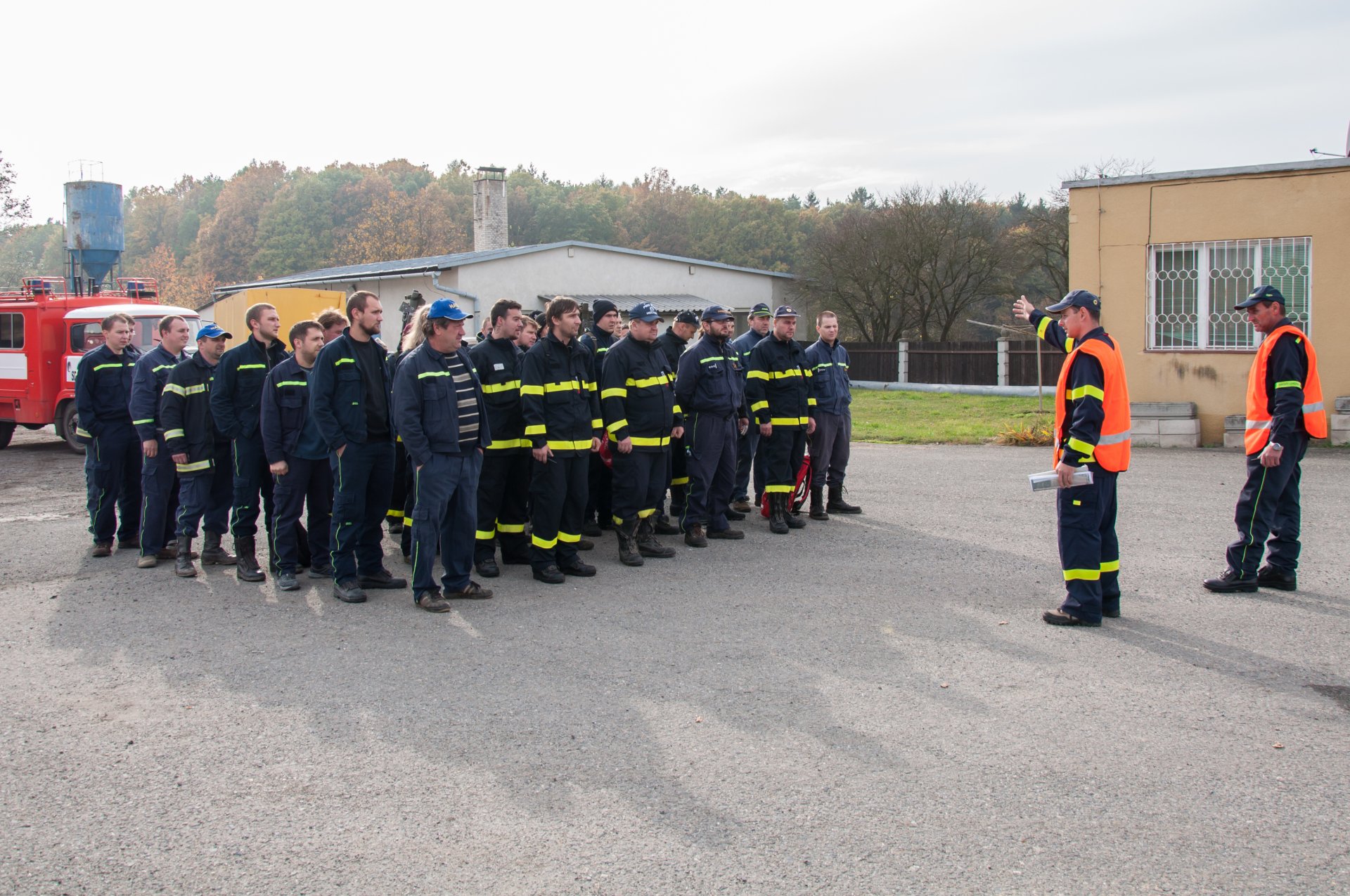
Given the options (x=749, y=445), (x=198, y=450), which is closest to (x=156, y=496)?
(x=198, y=450)

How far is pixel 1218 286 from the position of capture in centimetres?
1517

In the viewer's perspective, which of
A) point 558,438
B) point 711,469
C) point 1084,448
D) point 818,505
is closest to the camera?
point 1084,448

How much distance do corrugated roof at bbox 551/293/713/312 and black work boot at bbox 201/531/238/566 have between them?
25477 mm

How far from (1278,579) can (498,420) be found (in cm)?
575

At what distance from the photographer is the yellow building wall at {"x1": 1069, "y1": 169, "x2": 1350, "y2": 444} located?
47.4 feet

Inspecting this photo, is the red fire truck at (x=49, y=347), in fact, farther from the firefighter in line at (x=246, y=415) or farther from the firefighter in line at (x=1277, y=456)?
the firefighter in line at (x=1277, y=456)

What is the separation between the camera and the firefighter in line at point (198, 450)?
317 inches

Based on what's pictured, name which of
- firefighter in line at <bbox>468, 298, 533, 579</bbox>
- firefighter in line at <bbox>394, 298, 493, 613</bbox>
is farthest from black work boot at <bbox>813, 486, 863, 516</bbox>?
firefighter in line at <bbox>394, 298, 493, 613</bbox>

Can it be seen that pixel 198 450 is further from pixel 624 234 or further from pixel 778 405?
pixel 624 234

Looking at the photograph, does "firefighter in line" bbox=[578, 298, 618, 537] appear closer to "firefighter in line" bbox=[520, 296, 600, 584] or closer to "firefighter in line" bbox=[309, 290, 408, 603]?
"firefighter in line" bbox=[520, 296, 600, 584]

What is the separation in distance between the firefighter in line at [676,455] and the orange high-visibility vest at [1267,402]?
4523mm

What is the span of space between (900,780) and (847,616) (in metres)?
2.44

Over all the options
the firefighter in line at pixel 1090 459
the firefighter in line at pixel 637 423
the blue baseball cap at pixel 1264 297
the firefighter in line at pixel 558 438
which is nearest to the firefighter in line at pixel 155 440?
the firefighter in line at pixel 558 438

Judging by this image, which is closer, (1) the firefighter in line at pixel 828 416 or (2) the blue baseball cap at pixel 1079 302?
(2) the blue baseball cap at pixel 1079 302
